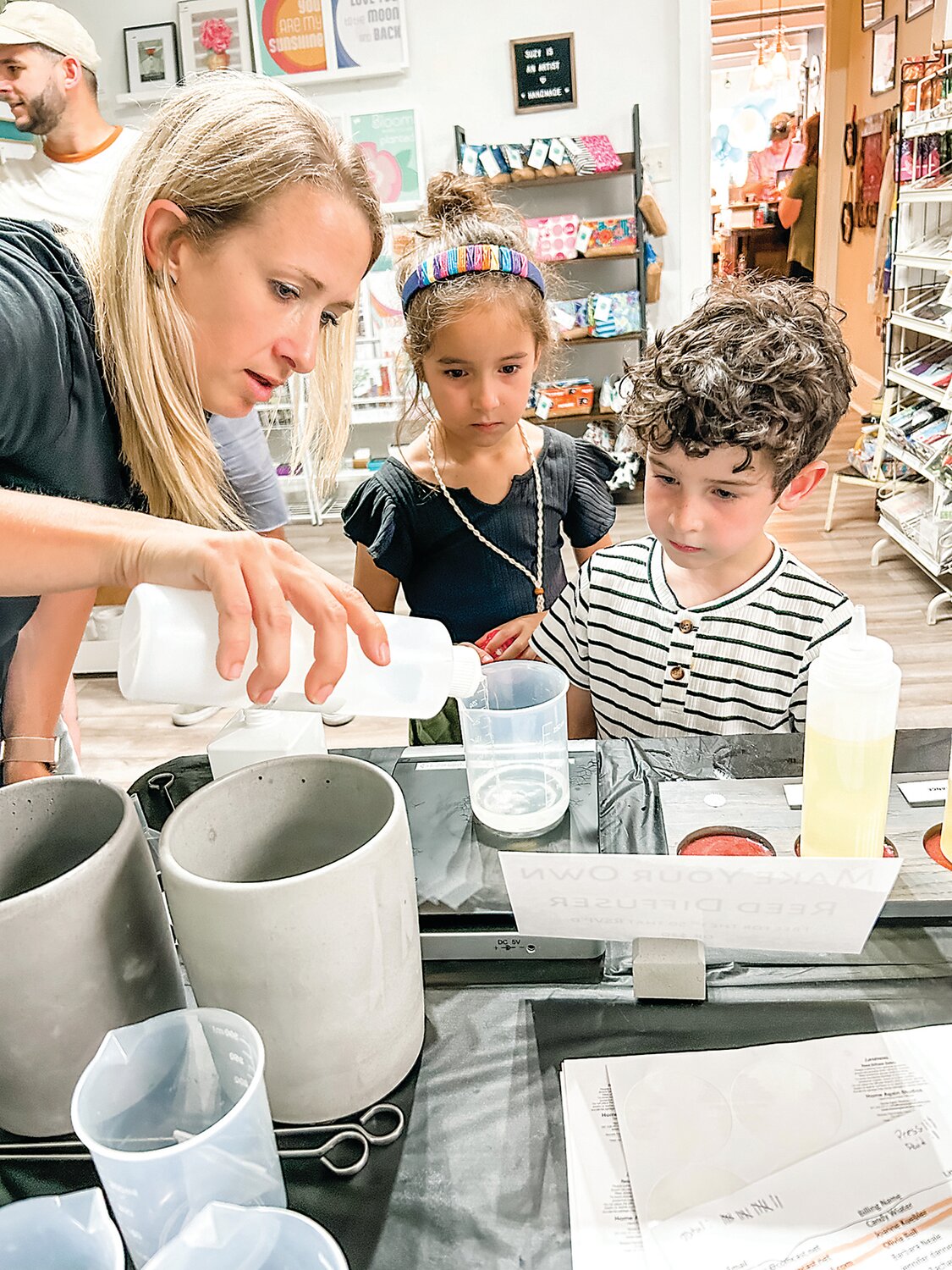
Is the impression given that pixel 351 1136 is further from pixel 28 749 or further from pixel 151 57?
pixel 151 57

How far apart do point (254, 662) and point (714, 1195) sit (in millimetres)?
430

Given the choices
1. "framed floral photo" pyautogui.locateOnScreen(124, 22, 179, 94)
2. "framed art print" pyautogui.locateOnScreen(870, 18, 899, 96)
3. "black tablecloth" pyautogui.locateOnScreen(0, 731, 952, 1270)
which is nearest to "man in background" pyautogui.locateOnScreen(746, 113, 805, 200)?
"framed art print" pyautogui.locateOnScreen(870, 18, 899, 96)

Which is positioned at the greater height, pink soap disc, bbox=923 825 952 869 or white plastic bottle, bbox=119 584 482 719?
white plastic bottle, bbox=119 584 482 719

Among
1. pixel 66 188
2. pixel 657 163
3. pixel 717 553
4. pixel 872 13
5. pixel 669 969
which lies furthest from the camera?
pixel 872 13

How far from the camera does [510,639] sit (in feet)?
4.91

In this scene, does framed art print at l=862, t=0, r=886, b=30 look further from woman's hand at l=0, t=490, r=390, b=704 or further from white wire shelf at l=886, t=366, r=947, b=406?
woman's hand at l=0, t=490, r=390, b=704

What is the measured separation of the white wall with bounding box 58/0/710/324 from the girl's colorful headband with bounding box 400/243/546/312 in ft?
10.5

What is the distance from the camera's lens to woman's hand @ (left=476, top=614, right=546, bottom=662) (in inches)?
56.7

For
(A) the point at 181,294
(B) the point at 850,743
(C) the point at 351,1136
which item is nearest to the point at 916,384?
(A) the point at 181,294

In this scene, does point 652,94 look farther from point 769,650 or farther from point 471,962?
point 471,962

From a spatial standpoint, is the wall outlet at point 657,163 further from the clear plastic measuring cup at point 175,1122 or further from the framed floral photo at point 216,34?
the clear plastic measuring cup at point 175,1122

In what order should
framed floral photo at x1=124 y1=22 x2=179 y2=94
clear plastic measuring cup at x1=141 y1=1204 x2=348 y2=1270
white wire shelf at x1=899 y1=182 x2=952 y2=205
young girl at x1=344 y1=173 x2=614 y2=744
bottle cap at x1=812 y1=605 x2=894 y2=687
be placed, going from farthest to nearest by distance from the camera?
framed floral photo at x1=124 y1=22 x2=179 y2=94 → white wire shelf at x1=899 y1=182 x2=952 y2=205 → young girl at x1=344 y1=173 x2=614 y2=744 → bottle cap at x1=812 y1=605 x2=894 y2=687 → clear plastic measuring cup at x1=141 y1=1204 x2=348 y2=1270

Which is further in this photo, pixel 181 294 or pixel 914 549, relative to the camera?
pixel 914 549

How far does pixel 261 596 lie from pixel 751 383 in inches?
27.4
